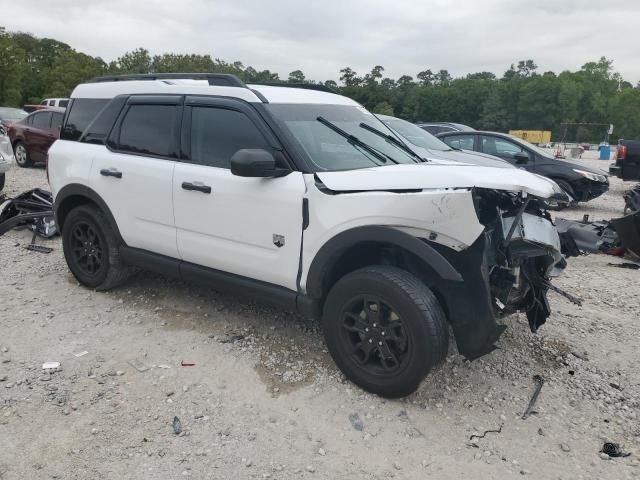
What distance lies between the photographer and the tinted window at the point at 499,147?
1041 centimetres

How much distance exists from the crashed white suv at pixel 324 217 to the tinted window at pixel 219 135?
11 millimetres

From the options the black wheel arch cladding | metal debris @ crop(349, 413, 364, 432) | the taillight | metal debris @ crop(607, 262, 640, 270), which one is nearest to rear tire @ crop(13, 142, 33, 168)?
the black wheel arch cladding

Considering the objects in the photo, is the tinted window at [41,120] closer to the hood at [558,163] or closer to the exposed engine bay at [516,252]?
the hood at [558,163]

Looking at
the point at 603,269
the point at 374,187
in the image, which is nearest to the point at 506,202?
the point at 374,187

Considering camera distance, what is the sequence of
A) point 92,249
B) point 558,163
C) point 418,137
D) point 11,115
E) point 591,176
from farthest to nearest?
point 11,115, point 558,163, point 591,176, point 418,137, point 92,249

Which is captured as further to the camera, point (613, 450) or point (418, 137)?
point (418, 137)

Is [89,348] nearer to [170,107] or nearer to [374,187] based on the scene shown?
[170,107]

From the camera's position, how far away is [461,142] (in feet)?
35.5

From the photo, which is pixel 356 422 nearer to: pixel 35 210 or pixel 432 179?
pixel 432 179

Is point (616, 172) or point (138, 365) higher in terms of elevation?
point (616, 172)

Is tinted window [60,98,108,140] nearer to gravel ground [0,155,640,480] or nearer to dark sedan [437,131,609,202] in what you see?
gravel ground [0,155,640,480]

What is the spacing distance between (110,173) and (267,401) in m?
2.43

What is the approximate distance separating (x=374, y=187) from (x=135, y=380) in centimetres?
204

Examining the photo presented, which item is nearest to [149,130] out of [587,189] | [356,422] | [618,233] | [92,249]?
[92,249]
